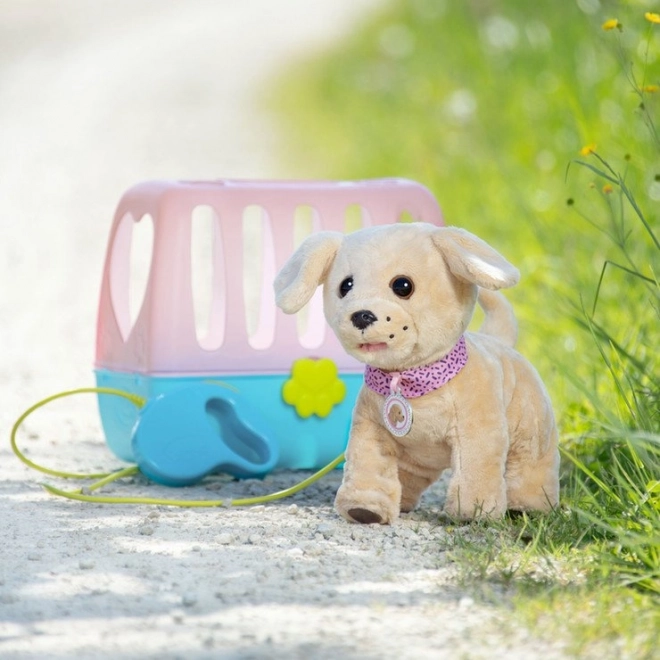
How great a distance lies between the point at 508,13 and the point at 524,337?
4182mm

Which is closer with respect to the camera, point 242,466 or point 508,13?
point 242,466

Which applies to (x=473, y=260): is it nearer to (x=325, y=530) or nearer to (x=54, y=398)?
(x=325, y=530)

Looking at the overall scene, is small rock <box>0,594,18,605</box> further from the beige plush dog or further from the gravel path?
the beige plush dog

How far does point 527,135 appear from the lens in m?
6.68

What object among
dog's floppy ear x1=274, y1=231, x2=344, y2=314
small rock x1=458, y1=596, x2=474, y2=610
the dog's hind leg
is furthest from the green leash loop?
small rock x1=458, y1=596, x2=474, y2=610

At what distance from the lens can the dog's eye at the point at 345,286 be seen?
9.66 ft

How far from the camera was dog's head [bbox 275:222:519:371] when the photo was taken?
2.86 metres

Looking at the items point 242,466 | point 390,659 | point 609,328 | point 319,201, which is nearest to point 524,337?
point 609,328

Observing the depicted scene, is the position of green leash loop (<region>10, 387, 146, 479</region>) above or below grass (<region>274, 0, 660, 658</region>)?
below

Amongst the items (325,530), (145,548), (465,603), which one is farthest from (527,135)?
(465,603)

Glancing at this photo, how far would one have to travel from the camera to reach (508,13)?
27.7 feet

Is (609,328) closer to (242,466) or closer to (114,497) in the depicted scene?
(242,466)

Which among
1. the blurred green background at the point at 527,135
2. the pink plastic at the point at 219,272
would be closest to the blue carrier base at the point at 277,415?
the pink plastic at the point at 219,272

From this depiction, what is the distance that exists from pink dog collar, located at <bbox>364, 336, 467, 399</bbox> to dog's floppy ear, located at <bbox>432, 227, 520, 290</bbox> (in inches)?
7.2
